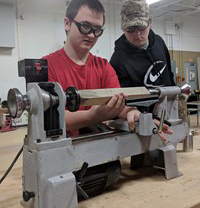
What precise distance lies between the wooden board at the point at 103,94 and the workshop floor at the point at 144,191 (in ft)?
1.05

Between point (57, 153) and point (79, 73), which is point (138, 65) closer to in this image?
point (79, 73)

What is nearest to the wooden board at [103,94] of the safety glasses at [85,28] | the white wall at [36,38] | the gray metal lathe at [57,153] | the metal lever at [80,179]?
the gray metal lathe at [57,153]

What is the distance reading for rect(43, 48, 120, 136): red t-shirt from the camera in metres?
1.03

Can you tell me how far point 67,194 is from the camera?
71 centimetres

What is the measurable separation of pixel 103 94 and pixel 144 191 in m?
0.38

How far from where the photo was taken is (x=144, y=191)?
0.89 meters

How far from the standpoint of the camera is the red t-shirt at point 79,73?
3.38 ft

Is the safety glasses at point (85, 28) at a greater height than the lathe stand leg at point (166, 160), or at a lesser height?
greater

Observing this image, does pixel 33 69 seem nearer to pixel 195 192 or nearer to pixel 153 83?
pixel 195 192

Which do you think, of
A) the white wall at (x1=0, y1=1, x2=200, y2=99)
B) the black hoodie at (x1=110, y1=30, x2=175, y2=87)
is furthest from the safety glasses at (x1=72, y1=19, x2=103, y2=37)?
the white wall at (x1=0, y1=1, x2=200, y2=99)

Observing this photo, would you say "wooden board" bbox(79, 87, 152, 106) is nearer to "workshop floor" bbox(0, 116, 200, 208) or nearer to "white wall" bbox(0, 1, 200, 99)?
"workshop floor" bbox(0, 116, 200, 208)

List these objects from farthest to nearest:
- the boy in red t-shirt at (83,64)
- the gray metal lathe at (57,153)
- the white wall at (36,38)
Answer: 1. the white wall at (36,38)
2. the boy in red t-shirt at (83,64)
3. the gray metal lathe at (57,153)

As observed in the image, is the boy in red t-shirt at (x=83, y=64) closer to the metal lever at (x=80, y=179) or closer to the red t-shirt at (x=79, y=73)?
the red t-shirt at (x=79, y=73)

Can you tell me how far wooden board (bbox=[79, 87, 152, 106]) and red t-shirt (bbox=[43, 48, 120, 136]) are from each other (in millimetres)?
256
